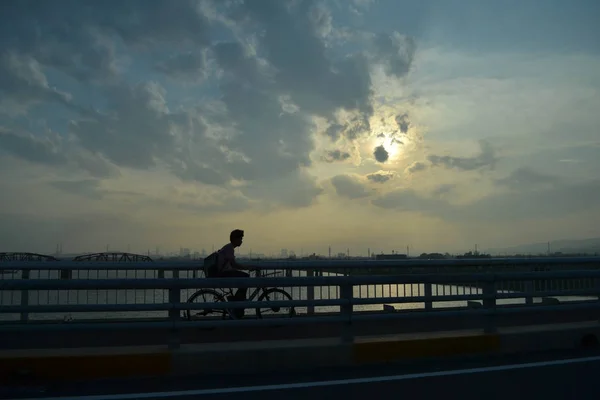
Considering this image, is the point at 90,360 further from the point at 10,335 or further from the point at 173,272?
the point at 173,272

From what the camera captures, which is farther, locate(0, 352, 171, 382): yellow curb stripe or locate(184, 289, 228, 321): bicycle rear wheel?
locate(184, 289, 228, 321): bicycle rear wheel

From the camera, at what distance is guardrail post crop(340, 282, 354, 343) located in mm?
8969

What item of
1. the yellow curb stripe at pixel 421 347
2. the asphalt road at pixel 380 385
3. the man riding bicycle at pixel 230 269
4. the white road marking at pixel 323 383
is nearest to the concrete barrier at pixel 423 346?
the yellow curb stripe at pixel 421 347

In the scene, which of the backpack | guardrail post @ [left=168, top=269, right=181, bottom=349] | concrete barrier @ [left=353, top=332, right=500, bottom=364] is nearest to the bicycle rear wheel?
the backpack

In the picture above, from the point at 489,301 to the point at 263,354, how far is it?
3978mm

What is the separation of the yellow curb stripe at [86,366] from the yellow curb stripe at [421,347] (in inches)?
113

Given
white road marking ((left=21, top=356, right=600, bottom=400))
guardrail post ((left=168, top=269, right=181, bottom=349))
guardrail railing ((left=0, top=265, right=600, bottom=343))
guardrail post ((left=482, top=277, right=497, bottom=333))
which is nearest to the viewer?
white road marking ((left=21, top=356, right=600, bottom=400))

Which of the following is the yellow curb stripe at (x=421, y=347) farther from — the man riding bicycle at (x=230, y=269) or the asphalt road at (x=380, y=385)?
the man riding bicycle at (x=230, y=269)

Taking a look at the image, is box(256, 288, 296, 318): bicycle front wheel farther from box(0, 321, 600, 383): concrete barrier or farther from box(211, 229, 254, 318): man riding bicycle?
box(0, 321, 600, 383): concrete barrier

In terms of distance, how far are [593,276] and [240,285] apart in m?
6.30

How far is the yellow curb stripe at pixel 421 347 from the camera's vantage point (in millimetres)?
8938

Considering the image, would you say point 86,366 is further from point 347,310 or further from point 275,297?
point 275,297

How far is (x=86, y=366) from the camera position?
782 cm

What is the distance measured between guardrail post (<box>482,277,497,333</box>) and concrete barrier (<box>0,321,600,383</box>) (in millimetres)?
190
